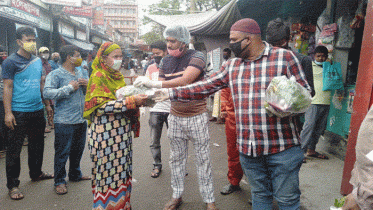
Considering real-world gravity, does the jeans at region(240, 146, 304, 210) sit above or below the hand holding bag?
below

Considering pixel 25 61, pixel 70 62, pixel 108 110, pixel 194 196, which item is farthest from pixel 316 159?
pixel 25 61

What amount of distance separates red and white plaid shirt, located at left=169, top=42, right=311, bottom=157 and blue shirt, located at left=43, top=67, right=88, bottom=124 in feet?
7.51

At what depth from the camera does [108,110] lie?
2.49 m

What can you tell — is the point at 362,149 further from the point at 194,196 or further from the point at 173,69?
the point at 194,196

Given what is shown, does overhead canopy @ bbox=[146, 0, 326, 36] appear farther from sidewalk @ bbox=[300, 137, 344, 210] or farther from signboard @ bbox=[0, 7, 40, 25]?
signboard @ bbox=[0, 7, 40, 25]

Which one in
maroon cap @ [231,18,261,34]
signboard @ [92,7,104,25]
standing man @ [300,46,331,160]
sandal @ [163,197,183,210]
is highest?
signboard @ [92,7,104,25]

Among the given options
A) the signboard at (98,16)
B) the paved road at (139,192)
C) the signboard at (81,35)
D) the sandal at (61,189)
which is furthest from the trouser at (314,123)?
the signboard at (81,35)

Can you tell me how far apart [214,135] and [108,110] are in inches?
Answer: 179

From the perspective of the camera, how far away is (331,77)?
440 cm

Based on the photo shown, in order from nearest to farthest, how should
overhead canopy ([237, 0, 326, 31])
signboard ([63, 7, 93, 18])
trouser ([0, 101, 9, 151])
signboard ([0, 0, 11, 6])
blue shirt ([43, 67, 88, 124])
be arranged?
blue shirt ([43, 67, 88, 124]) < trouser ([0, 101, 9, 151]) < overhead canopy ([237, 0, 326, 31]) < signboard ([0, 0, 11, 6]) < signboard ([63, 7, 93, 18])

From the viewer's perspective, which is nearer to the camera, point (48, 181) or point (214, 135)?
point (48, 181)

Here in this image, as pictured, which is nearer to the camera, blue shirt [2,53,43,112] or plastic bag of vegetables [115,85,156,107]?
plastic bag of vegetables [115,85,156,107]

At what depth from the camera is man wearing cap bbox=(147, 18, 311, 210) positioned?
6.41 ft

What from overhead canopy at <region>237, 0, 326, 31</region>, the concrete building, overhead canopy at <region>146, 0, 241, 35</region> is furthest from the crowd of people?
the concrete building
